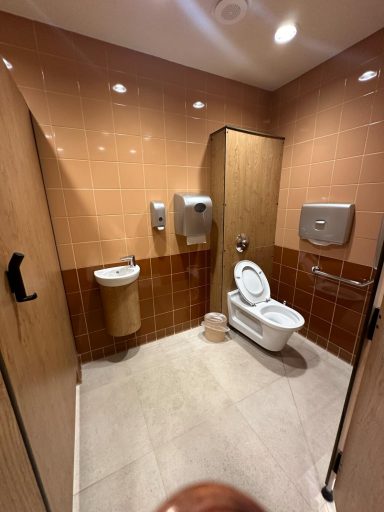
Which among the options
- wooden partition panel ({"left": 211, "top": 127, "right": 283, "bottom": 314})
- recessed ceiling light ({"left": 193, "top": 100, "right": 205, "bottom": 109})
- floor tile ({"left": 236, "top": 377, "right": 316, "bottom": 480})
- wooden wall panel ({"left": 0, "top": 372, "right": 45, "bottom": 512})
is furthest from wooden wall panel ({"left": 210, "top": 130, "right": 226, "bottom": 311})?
wooden wall panel ({"left": 0, "top": 372, "right": 45, "bottom": 512})

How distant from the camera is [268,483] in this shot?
1.04 meters

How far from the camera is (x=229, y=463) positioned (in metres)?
1.12

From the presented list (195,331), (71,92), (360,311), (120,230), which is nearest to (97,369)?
(195,331)

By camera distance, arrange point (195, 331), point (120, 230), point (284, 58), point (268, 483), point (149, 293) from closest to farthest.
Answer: point (268, 483) → point (284, 58) → point (120, 230) → point (149, 293) → point (195, 331)

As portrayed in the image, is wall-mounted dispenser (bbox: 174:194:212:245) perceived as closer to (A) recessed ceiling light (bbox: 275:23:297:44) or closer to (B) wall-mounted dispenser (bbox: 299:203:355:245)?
(B) wall-mounted dispenser (bbox: 299:203:355:245)

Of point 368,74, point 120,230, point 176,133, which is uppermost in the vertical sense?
point 368,74

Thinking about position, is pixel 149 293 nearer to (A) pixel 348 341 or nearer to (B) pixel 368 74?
(A) pixel 348 341

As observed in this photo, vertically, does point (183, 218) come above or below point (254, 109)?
below

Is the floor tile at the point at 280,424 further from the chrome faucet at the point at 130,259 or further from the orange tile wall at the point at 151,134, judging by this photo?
the chrome faucet at the point at 130,259

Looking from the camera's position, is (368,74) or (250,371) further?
(250,371)

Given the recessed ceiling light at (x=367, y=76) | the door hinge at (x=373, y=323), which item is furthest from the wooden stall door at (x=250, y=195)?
the door hinge at (x=373, y=323)

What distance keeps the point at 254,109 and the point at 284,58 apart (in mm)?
471

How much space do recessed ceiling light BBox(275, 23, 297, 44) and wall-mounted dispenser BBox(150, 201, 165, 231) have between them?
1.44 meters

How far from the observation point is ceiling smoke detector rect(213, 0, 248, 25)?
118 centimetres
